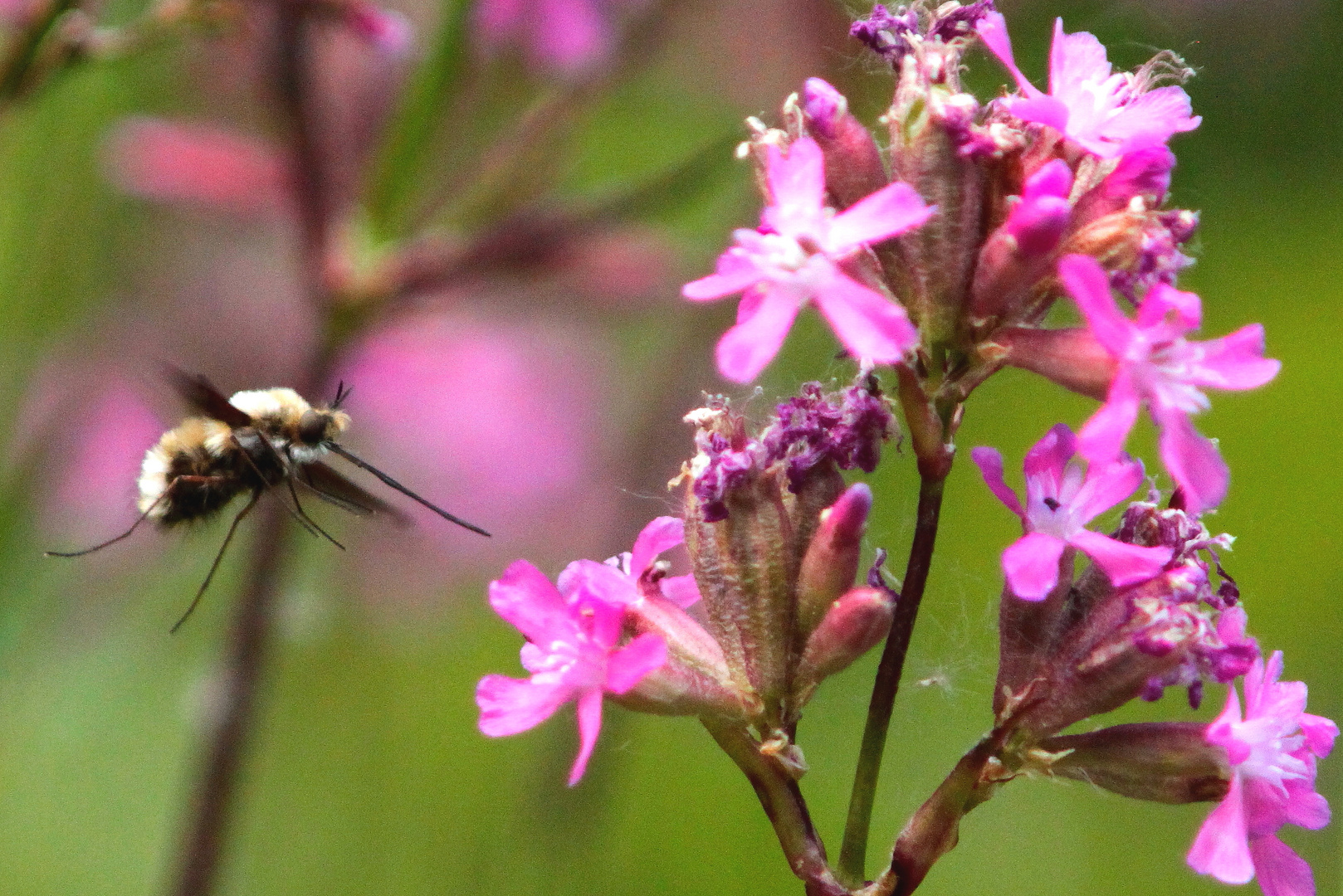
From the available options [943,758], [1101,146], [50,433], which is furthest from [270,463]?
[943,758]

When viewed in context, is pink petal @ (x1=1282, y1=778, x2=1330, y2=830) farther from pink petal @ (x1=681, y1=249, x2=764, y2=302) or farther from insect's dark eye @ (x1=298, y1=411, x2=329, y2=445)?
insect's dark eye @ (x1=298, y1=411, x2=329, y2=445)

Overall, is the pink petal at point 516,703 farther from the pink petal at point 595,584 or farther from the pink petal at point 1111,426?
the pink petal at point 1111,426

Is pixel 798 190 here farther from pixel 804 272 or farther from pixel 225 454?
pixel 225 454

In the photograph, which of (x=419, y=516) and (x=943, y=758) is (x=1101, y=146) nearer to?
(x=943, y=758)

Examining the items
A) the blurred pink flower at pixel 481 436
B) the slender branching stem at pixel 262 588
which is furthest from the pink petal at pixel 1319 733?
the blurred pink flower at pixel 481 436

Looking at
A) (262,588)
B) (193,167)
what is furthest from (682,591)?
(193,167)

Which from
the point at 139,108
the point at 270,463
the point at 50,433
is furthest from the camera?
the point at 139,108
